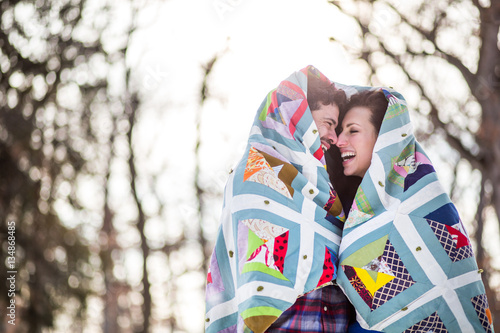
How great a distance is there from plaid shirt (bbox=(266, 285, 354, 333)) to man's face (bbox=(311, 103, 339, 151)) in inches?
28.6

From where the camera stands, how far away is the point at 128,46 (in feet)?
35.6

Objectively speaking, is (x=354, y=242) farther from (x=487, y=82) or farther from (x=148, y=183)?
(x=148, y=183)

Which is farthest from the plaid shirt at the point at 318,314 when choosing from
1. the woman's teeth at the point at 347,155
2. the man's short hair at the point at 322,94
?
the man's short hair at the point at 322,94

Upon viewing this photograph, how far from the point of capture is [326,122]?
2613 mm

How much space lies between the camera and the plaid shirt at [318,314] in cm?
211

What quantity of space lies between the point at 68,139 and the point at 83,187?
908 mm

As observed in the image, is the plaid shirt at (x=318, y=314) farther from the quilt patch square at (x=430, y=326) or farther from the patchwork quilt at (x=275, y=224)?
the quilt patch square at (x=430, y=326)

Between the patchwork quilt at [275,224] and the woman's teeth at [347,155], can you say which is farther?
the woman's teeth at [347,155]

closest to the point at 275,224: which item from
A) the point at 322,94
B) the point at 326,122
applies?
the point at 326,122

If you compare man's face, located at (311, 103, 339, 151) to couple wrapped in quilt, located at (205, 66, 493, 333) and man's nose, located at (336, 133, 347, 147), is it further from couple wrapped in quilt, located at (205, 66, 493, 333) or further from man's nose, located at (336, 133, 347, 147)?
couple wrapped in quilt, located at (205, 66, 493, 333)

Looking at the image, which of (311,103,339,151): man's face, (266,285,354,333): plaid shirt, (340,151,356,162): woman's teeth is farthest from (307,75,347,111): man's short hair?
(266,285,354,333): plaid shirt

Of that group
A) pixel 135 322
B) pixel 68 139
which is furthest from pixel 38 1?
pixel 135 322

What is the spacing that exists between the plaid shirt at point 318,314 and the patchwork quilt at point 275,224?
0.23 ft

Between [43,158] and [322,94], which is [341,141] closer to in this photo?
[322,94]
